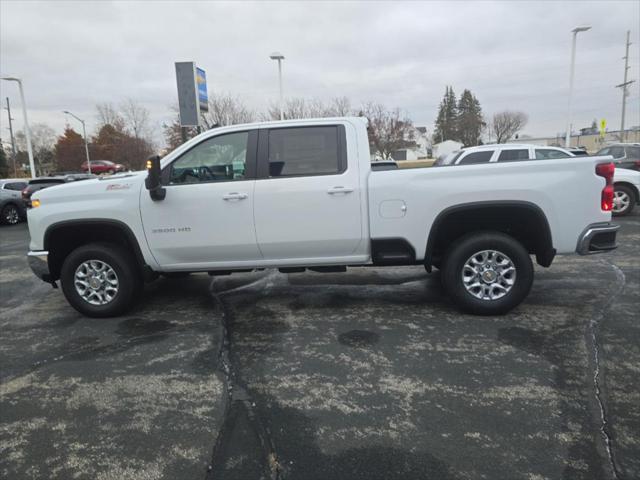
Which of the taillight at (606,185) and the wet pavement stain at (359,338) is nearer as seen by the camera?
the wet pavement stain at (359,338)

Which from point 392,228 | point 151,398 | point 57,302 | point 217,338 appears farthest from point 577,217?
point 57,302

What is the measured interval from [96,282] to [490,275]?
412 centimetres

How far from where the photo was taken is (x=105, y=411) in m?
3.14

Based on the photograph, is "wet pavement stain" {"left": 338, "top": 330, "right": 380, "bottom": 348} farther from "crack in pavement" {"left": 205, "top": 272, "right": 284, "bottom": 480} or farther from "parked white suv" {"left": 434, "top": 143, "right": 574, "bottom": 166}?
"parked white suv" {"left": 434, "top": 143, "right": 574, "bottom": 166}

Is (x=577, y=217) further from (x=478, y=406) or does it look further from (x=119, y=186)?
(x=119, y=186)

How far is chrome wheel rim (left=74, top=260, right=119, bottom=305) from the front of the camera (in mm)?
4871

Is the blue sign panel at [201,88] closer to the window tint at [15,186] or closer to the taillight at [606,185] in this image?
the window tint at [15,186]

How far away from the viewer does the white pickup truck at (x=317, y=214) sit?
14.2 feet

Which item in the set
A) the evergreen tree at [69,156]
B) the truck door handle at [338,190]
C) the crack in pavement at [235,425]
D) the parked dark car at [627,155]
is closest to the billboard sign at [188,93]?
the truck door handle at [338,190]

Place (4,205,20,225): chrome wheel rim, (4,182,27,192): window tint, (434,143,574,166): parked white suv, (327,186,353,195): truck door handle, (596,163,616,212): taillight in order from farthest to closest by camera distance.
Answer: (4,182,27,192): window tint < (4,205,20,225): chrome wheel rim < (434,143,574,166): parked white suv < (327,186,353,195): truck door handle < (596,163,616,212): taillight

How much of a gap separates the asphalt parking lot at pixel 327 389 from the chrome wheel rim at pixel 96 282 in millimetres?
291

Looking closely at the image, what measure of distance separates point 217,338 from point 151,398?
1101mm

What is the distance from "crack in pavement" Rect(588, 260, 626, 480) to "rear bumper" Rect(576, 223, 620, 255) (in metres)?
0.73

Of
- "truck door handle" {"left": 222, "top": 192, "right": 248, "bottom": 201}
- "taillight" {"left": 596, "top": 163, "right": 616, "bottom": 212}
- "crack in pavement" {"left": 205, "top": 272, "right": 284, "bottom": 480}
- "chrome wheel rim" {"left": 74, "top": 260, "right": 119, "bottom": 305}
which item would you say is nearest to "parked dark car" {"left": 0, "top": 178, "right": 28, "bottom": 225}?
"chrome wheel rim" {"left": 74, "top": 260, "right": 119, "bottom": 305}
